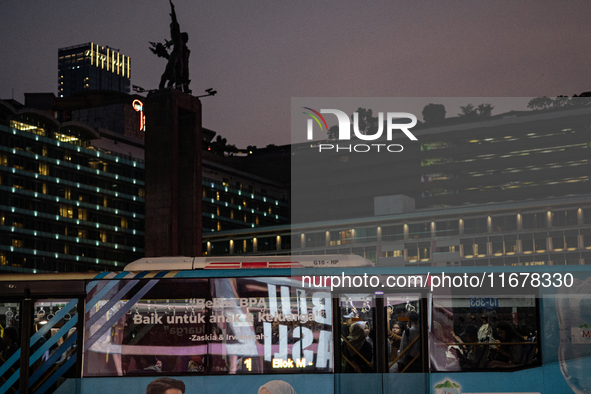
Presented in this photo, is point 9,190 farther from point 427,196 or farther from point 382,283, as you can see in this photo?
point 382,283

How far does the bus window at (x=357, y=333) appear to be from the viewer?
12.3 meters

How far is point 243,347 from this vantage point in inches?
477

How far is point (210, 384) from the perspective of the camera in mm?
12031

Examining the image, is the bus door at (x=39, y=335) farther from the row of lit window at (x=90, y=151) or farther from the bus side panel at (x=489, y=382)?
the row of lit window at (x=90, y=151)

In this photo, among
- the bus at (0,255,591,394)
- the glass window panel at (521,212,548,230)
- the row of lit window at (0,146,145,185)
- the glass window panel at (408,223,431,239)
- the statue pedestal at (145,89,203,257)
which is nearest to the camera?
the bus at (0,255,591,394)

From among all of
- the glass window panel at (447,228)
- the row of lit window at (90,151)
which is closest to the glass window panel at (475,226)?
the glass window panel at (447,228)

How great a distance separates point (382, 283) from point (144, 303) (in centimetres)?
443

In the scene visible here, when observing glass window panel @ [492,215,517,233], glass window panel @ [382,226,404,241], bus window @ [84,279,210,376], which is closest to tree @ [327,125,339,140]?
glass window panel @ [382,226,404,241]

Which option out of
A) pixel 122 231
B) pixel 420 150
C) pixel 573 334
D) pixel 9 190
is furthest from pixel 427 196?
pixel 573 334

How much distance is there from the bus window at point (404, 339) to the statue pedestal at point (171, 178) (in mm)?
27675

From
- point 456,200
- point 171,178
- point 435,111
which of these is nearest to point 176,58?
point 171,178

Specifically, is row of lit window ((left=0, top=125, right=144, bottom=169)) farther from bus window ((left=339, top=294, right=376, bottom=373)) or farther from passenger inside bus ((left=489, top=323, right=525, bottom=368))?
passenger inside bus ((left=489, top=323, right=525, bottom=368))

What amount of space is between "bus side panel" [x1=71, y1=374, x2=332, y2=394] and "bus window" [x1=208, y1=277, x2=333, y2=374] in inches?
5.5

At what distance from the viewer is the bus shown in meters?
12.0
